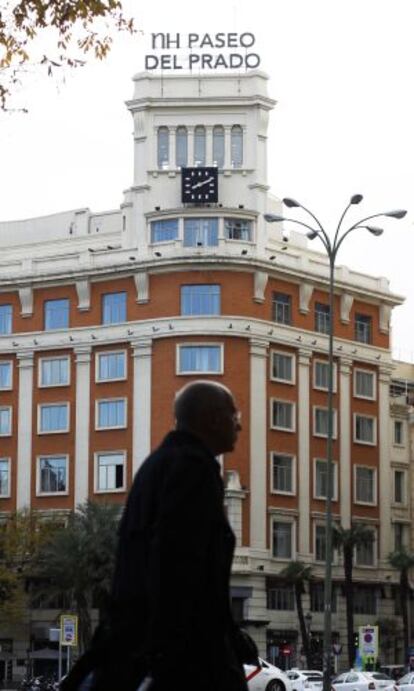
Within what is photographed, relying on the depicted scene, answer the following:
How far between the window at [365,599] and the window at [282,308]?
43.7 feet

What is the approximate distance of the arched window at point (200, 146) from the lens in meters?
80.4

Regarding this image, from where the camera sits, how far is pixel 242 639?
20.9ft

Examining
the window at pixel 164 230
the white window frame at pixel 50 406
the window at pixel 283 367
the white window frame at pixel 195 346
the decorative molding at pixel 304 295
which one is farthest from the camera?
the decorative molding at pixel 304 295

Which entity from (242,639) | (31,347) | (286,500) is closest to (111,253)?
(31,347)

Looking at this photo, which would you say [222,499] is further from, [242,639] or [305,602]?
[305,602]

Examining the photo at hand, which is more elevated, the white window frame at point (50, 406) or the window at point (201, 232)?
the window at point (201, 232)

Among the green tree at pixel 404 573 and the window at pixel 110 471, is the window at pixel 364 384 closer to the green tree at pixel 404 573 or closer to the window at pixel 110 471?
the green tree at pixel 404 573

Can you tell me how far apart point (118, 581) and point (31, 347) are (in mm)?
78537

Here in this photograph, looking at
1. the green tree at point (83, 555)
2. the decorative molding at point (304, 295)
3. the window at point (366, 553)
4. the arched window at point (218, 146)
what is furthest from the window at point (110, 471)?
the arched window at point (218, 146)

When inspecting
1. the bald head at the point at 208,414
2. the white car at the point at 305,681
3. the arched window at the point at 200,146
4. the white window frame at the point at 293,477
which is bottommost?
the white car at the point at 305,681

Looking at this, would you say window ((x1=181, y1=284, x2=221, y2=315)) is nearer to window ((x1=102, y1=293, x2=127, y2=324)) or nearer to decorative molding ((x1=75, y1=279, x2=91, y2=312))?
window ((x1=102, y1=293, x2=127, y2=324))

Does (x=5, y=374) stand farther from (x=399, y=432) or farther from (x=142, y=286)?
(x=399, y=432)

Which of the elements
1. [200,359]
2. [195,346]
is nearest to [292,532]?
[200,359]

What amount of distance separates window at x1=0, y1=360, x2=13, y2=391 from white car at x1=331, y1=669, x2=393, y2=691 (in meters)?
34.9
